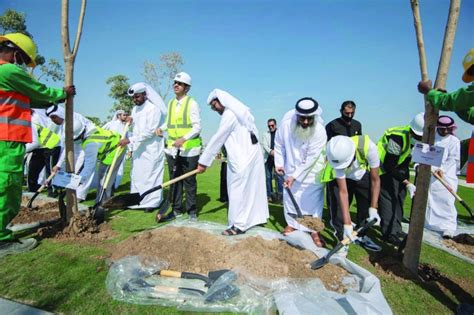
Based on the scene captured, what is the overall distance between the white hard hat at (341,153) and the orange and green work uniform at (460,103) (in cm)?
92

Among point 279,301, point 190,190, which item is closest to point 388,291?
point 279,301

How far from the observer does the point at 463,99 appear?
2.64 metres

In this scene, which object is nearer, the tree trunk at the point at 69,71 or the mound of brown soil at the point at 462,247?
the tree trunk at the point at 69,71

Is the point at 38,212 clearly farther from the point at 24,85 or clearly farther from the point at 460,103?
the point at 460,103

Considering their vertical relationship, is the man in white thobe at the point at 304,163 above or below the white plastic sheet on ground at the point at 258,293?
above

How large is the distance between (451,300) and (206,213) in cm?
402

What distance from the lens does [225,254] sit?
3471 mm

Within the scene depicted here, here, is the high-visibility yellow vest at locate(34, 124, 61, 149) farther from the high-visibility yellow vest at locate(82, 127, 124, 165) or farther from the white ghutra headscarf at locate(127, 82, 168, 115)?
the white ghutra headscarf at locate(127, 82, 168, 115)

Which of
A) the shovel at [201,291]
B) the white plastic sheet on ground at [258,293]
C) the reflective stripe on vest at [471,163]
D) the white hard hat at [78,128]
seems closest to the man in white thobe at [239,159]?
the white plastic sheet on ground at [258,293]

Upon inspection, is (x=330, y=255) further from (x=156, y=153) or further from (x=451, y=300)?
(x=156, y=153)

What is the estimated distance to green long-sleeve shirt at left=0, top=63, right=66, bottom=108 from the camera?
3301 mm

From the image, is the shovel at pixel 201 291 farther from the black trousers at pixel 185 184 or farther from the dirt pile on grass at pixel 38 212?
the dirt pile on grass at pixel 38 212

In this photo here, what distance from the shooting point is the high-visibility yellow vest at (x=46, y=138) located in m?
6.22

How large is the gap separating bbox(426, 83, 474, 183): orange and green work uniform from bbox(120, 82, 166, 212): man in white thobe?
447 cm
